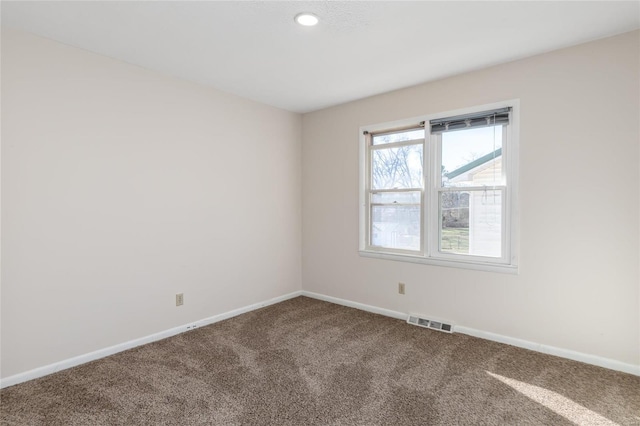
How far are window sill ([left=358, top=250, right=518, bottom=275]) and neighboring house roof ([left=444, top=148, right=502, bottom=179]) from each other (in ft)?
2.83

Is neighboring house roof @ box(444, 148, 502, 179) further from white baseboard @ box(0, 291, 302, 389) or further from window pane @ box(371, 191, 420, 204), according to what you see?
white baseboard @ box(0, 291, 302, 389)

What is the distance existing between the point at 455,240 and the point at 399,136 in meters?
1.30

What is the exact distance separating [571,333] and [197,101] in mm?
3940

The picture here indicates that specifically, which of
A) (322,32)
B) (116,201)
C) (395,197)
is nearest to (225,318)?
(116,201)

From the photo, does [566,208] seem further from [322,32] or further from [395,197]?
[322,32]

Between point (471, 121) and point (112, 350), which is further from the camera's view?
point (471, 121)

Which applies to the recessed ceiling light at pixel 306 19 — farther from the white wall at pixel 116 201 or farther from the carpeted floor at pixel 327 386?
the carpeted floor at pixel 327 386

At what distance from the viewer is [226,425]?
194cm

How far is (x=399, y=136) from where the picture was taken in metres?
3.84

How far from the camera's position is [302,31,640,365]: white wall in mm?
2518

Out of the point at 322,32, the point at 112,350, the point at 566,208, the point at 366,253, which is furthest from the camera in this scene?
the point at 366,253

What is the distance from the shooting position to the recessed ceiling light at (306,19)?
2.23 meters

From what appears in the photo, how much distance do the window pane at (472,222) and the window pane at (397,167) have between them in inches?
16.0

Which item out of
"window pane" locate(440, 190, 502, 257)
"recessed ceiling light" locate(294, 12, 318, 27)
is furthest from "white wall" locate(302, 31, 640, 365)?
"recessed ceiling light" locate(294, 12, 318, 27)
